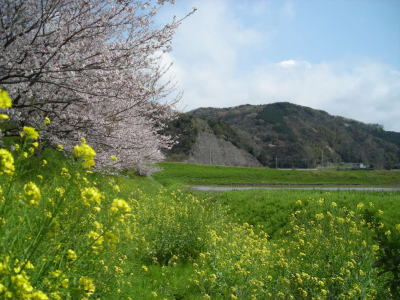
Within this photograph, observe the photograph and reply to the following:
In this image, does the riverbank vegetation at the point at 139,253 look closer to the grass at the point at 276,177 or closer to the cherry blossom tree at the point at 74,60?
the cherry blossom tree at the point at 74,60

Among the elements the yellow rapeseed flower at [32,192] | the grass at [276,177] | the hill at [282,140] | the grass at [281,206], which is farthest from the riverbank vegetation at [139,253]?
the hill at [282,140]

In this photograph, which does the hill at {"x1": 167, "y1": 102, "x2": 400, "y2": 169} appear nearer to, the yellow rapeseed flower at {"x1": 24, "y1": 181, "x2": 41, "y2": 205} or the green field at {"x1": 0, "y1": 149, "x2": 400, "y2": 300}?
the green field at {"x1": 0, "y1": 149, "x2": 400, "y2": 300}

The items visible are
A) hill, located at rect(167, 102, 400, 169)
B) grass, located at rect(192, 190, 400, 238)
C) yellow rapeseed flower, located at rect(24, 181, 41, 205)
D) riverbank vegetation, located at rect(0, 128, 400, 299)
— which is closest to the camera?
yellow rapeseed flower, located at rect(24, 181, 41, 205)

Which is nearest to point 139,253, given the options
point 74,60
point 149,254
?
point 149,254

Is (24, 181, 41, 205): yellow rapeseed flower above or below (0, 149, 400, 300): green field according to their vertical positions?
above

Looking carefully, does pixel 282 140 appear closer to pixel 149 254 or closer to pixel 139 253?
pixel 149 254

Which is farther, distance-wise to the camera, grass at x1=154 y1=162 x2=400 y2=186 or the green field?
grass at x1=154 y1=162 x2=400 y2=186

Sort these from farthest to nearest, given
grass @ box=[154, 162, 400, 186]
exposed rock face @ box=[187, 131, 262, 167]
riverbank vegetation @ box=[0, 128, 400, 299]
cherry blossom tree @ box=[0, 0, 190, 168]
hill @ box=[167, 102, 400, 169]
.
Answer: hill @ box=[167, 102, 400, 169] → exposed rock face @ box=[187, 131, 262, 167] → grass @ box=[154, 162, 400, 186] → cherry blossom tree @ box=[0, 0, 190, 168] → riverbank vegetation @ box=[0, 128, 400, 299]

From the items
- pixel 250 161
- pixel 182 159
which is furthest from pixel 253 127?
pixel 182 159

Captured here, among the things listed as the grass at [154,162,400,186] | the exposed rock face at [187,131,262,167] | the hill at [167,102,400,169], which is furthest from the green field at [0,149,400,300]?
the exposed rock face at [187,131,262,167]

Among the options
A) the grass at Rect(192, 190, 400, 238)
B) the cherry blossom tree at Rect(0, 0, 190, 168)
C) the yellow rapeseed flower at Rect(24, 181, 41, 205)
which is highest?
the cherry blossom tree at Rect(0, 0, 190, 168)

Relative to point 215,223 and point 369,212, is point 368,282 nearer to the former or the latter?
point 215,223

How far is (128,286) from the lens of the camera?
4.89 m

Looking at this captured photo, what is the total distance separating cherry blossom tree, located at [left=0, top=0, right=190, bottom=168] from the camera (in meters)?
5.22
